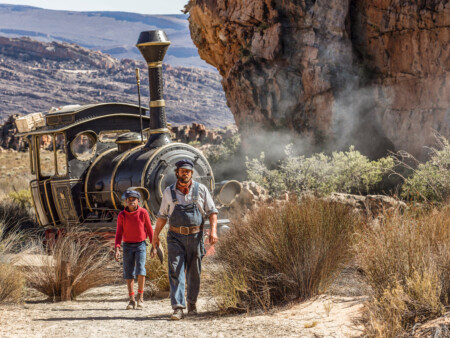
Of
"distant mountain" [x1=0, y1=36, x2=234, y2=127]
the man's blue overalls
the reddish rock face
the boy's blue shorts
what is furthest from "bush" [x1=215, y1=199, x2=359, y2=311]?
"distant mountain" [x1=0, y1=36, x2=234, y2=127]

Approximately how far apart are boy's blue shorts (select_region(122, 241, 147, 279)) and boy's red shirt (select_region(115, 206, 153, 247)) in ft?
0.32

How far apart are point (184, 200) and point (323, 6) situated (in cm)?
1779

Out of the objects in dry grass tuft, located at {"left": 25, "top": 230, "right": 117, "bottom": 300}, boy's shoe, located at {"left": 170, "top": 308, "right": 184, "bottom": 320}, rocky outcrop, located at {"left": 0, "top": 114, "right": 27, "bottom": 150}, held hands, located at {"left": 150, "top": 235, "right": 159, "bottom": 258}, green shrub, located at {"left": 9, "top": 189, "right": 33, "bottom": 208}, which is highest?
held hands, located at {"left": 150, "top": 235, "right": 159, "bottom": 258}

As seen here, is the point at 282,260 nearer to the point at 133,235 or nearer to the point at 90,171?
the point at 133,235

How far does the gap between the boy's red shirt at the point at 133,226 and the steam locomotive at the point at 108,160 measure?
3.48 meters

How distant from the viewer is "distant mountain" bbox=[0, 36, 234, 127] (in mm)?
A: 105562

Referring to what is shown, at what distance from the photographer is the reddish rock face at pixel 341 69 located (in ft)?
71.1

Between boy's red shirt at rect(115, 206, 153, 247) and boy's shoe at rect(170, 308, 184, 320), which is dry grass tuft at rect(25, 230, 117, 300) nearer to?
boy's red shirt at rect(115, 206, 153, 247)

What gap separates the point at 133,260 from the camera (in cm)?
922

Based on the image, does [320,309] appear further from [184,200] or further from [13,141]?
[13,141]

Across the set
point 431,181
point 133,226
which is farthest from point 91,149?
point 431,181

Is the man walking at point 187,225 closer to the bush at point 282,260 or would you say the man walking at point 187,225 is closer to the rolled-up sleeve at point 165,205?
the rolled-up sleeve at point 165,205

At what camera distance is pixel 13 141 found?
212 feet

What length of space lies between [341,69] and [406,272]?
18.2 meters
